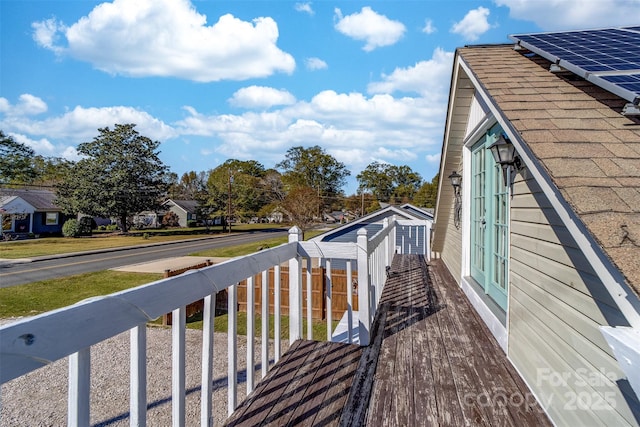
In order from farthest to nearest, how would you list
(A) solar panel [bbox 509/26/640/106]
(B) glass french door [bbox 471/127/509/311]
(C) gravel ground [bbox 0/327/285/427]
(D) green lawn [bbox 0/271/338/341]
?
(D) green lawn [bbox 0/271/338/341] < (C) gravel ground [bbox 0/327/285/427] < (B) glass french door [bbox 471/127/509/311] < (A) solar panel [bbox 509/26/640/106]

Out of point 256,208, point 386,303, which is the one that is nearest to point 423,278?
point 386,303

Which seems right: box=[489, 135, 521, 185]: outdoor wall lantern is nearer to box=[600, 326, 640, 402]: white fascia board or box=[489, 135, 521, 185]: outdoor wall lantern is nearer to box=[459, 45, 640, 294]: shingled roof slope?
box=[459, 45, 640, 294]: shingled roof slope

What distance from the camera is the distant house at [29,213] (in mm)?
26969

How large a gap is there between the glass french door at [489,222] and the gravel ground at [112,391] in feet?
13.7

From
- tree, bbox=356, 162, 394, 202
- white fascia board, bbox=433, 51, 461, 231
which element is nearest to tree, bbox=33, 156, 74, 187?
tree, bbox=356, 162, 394, 202

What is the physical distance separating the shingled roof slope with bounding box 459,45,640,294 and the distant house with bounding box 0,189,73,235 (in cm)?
3438

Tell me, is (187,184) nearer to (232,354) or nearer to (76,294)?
(76,294)

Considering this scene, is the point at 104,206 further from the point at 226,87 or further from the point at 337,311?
the point at 337,311

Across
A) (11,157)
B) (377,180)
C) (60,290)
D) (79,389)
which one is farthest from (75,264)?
(377,180)

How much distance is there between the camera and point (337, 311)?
32.9ft

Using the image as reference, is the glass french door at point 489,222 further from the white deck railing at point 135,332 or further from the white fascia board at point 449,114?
the white deck railing at point 135,332

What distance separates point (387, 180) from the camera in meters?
52.7

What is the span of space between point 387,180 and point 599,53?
5084 cm

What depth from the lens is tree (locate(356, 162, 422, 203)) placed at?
169 ft
